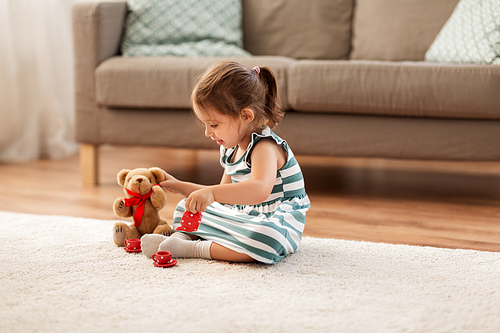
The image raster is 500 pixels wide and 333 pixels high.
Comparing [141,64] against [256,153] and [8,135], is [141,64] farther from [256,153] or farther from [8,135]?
[8,135]

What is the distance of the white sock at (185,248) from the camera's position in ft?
3.52

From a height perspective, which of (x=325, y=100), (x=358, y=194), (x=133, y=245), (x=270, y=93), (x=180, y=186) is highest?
(x=270, y=93)

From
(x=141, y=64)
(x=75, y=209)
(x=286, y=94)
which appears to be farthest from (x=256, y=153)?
(x=141, y=64)

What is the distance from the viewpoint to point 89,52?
184cm

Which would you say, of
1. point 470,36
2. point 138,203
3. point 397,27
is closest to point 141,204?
point 138,203

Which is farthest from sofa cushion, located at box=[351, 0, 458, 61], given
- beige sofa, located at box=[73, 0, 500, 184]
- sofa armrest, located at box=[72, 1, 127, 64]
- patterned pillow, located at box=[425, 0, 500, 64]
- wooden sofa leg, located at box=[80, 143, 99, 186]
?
wooden sofa leg, located at box=[80, 143, 99, 186]

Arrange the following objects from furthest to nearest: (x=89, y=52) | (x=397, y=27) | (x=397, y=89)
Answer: (x=397, y=27), (x=89, y=52), (x=397, y=89)

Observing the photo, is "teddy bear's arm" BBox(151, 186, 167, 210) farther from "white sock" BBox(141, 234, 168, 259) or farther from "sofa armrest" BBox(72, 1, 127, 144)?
"sofa armrest" BBox(72, 1, 127, 144)

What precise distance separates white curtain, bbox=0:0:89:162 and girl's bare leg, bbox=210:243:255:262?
1.71 m

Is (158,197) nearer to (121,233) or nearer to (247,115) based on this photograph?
(121,233)

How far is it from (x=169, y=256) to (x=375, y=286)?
1.34ft

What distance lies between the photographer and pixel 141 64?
1767 mm

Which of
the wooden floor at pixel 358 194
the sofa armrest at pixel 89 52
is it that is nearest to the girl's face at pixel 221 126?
the wooden floor at pixel 358 194

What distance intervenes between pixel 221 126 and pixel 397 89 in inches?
29.0
